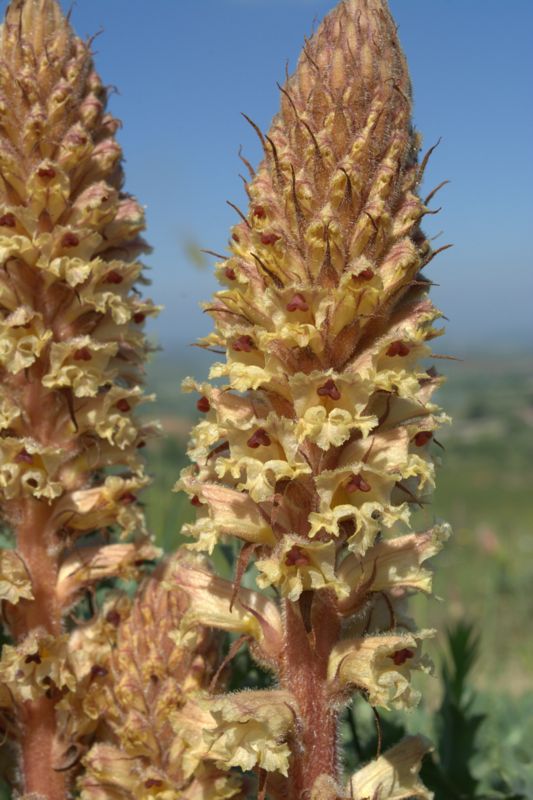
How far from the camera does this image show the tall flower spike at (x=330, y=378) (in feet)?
8.50

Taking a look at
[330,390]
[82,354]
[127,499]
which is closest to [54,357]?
[82,354]

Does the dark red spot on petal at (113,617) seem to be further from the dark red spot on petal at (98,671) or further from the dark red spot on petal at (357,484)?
the dark red spot on petal at (357,484)

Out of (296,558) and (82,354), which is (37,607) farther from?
(296,558)

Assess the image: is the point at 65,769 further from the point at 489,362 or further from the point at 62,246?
the point at 489,362

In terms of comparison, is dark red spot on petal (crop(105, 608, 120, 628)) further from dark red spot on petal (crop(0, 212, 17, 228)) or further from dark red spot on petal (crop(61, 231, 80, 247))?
dark red spot on petal (crop(0, 212, 17, 228))

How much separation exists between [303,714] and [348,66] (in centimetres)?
202

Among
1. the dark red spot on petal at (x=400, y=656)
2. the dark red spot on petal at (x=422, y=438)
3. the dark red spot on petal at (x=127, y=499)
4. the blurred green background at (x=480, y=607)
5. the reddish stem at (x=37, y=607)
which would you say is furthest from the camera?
the blurred green background at (x=480, y=607)

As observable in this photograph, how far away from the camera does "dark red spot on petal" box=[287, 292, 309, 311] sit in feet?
8.49

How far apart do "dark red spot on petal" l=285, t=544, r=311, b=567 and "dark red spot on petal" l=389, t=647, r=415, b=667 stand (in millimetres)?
414

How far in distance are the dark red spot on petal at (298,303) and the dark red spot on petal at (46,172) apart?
1.35m

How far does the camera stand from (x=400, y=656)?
269cm

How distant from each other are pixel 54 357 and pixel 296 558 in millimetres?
1406

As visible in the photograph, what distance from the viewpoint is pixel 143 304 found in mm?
3809

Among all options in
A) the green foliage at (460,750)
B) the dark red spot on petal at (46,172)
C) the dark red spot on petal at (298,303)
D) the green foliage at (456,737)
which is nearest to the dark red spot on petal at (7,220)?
the dark red spot on petal at (46,172)
